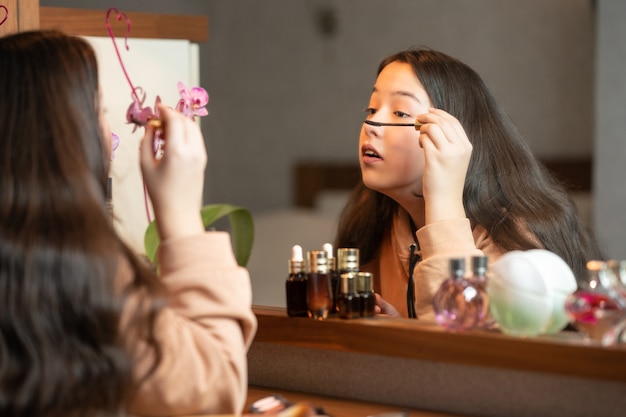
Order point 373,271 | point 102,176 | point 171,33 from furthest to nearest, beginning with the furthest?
point 171,33
point 373,271
point 102,176

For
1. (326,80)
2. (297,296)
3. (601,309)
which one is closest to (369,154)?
(297,296)

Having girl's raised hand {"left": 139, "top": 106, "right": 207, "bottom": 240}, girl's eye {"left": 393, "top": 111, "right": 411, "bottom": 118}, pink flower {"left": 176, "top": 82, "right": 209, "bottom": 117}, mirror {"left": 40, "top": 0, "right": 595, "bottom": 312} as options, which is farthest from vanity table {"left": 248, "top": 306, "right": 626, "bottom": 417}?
mirror {"left": 40, "top": 0, "right": 595, "bottom": 312}

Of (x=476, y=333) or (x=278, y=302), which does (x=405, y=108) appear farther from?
(x=278, y=302)

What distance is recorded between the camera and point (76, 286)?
962 millimetres

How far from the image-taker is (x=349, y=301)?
1242 millimetres

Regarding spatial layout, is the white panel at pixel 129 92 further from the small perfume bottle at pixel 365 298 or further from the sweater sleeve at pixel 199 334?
the sweater sleeve at pixel 199 334

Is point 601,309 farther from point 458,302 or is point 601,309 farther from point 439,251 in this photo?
point 439,251

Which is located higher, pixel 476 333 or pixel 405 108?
pixel 405 108

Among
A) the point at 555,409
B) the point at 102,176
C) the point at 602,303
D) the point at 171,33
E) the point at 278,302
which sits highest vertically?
the point at 171,33

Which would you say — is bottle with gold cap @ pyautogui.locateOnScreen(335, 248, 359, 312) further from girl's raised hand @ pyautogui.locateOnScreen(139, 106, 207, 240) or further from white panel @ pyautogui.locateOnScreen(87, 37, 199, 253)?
white panel @ pyautogui.locateOnScreen(87, 37, 199, 253)

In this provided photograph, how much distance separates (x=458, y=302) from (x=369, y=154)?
0.57 m

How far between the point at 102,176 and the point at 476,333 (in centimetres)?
44

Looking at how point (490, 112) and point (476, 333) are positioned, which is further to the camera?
point (490, 112)

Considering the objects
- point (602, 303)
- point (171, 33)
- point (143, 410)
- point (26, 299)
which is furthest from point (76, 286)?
point (171, 33)
